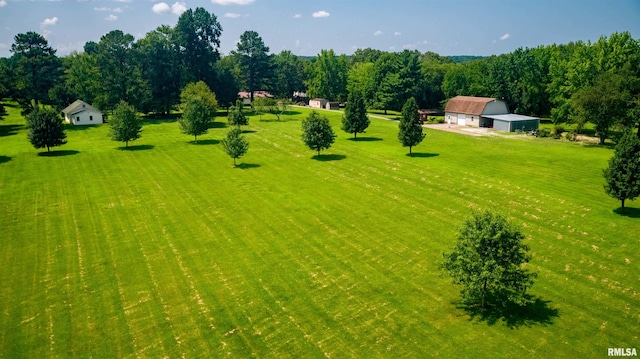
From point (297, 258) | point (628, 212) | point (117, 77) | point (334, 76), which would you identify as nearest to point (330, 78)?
point (334, 76)

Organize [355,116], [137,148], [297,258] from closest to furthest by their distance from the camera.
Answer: [297,258], [137,148], [355,116]

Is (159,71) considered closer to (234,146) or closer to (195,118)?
(195,118)

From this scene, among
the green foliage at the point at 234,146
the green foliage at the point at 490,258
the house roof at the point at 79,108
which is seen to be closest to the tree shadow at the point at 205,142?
the green foliage at the point at 234,146

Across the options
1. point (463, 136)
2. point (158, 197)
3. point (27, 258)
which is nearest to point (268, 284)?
point (27, 258)

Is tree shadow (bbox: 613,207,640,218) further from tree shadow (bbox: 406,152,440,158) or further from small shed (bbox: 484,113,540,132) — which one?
small shed (bbox: 484,113,540,132)

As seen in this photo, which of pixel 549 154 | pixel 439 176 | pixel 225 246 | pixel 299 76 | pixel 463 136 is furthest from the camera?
pixel 299 76

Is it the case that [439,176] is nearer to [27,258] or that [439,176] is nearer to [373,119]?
[27,258]
